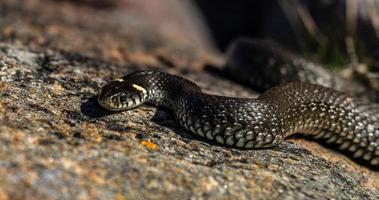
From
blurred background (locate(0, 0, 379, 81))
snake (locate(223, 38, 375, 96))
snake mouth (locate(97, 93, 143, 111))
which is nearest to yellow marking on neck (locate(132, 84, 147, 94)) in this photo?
snake mouth (locate(97, 93, 143, 111))

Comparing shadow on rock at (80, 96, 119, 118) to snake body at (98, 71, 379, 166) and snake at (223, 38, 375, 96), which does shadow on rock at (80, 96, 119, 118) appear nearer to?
snake body at (98, 71, 379, 166)

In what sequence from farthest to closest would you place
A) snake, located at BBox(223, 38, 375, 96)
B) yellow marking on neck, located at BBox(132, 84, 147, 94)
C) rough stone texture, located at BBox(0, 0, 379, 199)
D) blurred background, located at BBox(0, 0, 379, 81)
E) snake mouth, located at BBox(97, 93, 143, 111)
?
blurred background, located at BBox(0, 0, 379, 81) < snake, located at BBox(223, 38, 375, 96) < yellow marking on neck, located at BBox(132, 84, 147, 94) < snake mouth, located at BBox(97, 93, 143, 111) < rough stone texture, located at BBox(0, 0, 379, 199)

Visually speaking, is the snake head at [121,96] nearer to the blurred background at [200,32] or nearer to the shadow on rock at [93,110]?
the shadow on rock at [93,110]

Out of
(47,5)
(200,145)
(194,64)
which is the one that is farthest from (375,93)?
(47,5)

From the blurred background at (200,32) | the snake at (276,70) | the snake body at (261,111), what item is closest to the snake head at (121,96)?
the snake body at (261,111)

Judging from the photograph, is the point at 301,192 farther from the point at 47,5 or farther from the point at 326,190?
the point at 47,5

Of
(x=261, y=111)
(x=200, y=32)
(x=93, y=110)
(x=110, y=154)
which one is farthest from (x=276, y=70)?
(x=200, y=32)

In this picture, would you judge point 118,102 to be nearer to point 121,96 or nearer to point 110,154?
point 121,96

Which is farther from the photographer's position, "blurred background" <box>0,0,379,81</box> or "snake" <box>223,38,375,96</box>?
"blurred background" <box>0,0,379,81</box>
